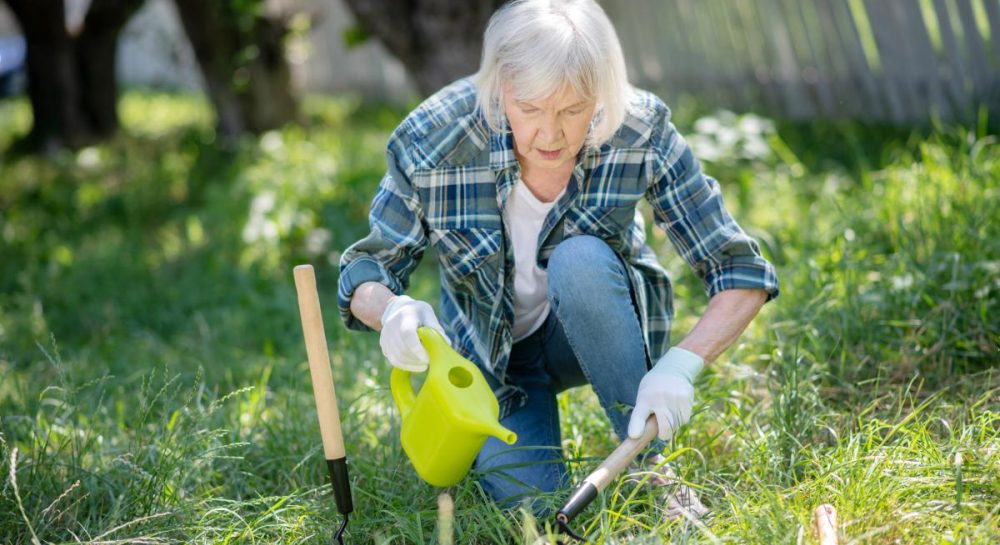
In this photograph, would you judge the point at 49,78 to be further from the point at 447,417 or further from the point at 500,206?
the point at 447,417

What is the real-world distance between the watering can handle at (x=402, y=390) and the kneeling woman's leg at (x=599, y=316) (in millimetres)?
296

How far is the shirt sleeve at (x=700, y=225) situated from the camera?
1996 millimetres

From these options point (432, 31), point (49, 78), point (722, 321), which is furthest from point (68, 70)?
point (722, 321)

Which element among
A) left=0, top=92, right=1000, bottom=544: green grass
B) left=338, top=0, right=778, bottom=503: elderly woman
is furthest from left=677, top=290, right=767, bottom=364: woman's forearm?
left=0, top=92, right=1000, bottom=544: green grass

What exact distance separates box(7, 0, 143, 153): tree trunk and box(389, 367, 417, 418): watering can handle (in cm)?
590

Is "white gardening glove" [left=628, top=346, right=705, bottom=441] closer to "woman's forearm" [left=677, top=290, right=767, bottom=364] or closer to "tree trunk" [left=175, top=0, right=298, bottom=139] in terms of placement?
"woman's forearm" [left=677, top=290, right=767, bottom=364]

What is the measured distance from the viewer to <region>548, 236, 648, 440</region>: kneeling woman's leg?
1.94 meters

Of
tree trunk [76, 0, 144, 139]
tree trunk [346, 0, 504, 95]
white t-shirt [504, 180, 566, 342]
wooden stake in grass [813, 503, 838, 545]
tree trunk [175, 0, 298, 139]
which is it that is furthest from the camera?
tree trunk [76, 0, 144, 139]

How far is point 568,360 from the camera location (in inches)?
85.6

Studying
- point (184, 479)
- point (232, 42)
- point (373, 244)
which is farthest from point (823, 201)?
point (232, 42)

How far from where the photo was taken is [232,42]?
20.2ft

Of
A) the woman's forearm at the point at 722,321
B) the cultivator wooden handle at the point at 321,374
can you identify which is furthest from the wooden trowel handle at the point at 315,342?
the woman's forearm at the point at 722,321

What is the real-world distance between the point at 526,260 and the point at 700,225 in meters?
0.34

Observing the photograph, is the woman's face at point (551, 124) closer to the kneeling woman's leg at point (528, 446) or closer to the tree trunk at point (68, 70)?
the kneeling woman's leg at point (528, 446)
